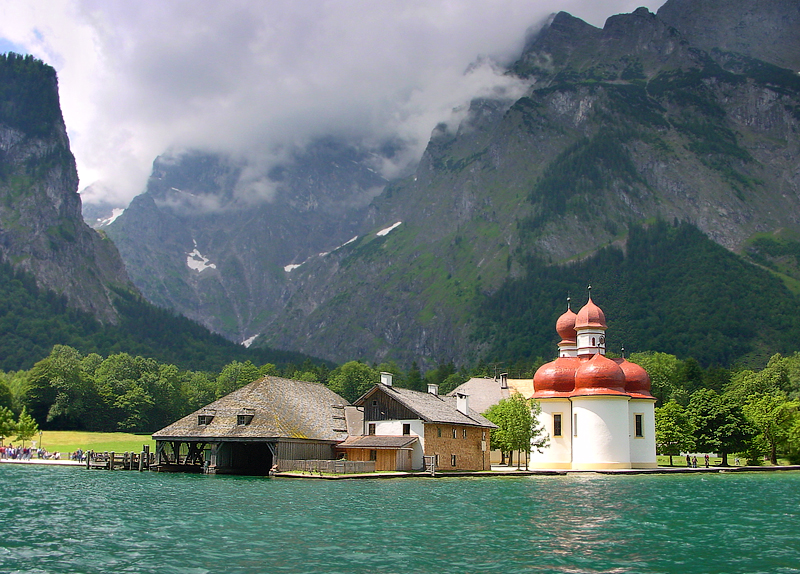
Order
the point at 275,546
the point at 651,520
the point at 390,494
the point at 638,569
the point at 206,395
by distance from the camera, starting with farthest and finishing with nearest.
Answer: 1. the point at 206,395
2. the point at 390,494
3. the point at 651,520
4. the point at 275,546
5. the point at 638,569

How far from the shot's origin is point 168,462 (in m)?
79.0

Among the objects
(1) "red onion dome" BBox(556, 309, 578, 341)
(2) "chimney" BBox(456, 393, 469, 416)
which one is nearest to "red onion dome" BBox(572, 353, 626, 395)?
(1) "red onion dome" BBox(556, 309, 578, 341)

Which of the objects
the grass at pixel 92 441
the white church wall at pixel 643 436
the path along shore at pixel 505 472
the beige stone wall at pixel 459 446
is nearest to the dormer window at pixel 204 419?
the path along shore at pixel 505 472

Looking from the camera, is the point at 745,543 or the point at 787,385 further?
the point at 787,385

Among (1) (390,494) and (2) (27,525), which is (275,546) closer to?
Result: (2) (27,525)

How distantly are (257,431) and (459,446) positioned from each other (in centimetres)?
2245

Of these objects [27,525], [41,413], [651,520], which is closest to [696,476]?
[651,520]

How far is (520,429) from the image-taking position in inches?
3273

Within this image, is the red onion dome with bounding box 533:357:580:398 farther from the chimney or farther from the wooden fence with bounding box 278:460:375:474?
the wooden fence with bounding box 278:460:375:474

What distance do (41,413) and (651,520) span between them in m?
121

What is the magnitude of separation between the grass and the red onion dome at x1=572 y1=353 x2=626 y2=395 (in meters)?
56.7

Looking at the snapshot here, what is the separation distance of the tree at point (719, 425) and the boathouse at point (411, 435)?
29970 mm

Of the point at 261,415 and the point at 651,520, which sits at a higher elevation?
the point at 261,415

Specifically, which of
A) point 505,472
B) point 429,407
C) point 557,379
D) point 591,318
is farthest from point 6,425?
point 591,318
